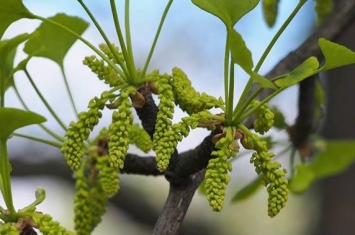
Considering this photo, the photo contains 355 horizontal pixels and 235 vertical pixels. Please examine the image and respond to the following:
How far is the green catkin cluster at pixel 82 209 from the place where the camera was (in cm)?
99

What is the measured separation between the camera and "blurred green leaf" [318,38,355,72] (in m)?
0.77

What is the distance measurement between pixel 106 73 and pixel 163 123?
0.45 feet

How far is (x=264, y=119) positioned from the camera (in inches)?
34.1

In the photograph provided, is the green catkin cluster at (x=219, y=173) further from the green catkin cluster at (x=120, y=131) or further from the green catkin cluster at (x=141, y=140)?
the green catkin cluster at (x=141, y=140)

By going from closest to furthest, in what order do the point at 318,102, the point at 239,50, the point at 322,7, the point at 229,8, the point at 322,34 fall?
the point at 239,50 → the point at 229,8 → the point at 322,7 → the point at 322,34 → the point at 318,102

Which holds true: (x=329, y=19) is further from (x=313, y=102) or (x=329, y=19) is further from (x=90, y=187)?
(x=90, y=187)

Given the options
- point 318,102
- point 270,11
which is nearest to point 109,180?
point 270,11

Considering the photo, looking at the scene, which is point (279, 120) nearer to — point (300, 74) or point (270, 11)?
point (270, 11)

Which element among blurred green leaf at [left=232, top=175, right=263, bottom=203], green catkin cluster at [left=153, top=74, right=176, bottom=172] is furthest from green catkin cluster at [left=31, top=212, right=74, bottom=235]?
blurred green leaf at [left=232, top=175, right=263, bottom=203]

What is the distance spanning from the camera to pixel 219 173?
0.75 m

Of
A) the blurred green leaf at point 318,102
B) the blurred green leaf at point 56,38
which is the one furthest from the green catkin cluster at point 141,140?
the blurred green leaf at point 318,102

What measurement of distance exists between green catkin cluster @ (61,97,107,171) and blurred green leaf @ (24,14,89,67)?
236mm

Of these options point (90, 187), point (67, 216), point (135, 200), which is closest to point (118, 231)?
point (67, 216)

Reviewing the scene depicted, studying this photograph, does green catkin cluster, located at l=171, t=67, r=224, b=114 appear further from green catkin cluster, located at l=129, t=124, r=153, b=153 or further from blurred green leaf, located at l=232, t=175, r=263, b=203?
blurred green leaf, located at l=232, t=175, r=263, b=203
